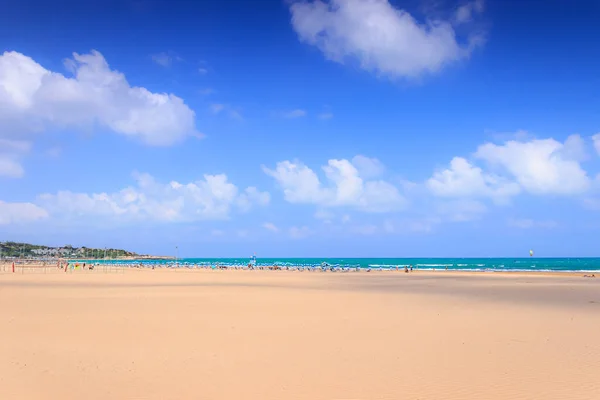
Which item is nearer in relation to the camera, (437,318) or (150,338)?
(150,338)

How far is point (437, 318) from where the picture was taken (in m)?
19.1

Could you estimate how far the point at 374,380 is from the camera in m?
9.93

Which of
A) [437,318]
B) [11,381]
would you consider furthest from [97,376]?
[437,318]

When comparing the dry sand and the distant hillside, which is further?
the distant hillside

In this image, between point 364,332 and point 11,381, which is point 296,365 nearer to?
point 364,332

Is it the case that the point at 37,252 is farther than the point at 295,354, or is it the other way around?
the point at 37,252

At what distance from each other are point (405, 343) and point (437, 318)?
5929 mm

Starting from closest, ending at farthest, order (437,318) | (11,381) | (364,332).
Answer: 1. (11,381)
2. (364,332)
3. (437,318)

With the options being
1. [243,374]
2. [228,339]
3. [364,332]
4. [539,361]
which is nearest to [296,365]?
[243,374]

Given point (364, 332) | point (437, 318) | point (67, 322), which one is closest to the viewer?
point (364, 332)

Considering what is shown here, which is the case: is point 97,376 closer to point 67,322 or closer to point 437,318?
point 67,322

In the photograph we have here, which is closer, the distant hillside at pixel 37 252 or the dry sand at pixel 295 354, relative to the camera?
the dry sand at pixel 295 354

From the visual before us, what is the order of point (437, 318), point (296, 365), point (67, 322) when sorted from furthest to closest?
point (437, 318) → point (67, 322) → point (296, 365)

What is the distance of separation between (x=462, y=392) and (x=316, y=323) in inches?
343
